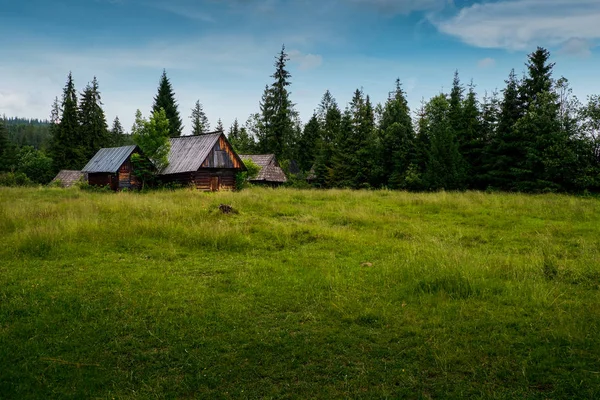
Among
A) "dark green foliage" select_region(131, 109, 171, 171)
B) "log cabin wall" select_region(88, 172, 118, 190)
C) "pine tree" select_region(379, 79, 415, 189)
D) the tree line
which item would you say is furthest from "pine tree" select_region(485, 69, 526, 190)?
"log cabin wall" select_region(88, 172, 118, 190)

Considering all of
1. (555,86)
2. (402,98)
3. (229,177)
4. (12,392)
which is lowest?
(12,392)

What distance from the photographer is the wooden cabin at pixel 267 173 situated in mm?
45844

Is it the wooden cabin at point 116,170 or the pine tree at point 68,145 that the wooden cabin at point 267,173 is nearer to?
the wooden cabin at point 116,170

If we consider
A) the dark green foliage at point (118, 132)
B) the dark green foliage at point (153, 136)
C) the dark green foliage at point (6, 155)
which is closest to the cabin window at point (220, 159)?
the dark green foliage at point (153, 136)

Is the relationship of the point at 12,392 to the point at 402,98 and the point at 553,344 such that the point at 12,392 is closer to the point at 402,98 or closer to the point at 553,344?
the point at 553,344

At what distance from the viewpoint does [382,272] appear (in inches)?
322

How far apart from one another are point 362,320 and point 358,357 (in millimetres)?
1083

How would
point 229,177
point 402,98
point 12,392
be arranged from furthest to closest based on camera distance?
point 402,98 → point 229,177 → point 12,392

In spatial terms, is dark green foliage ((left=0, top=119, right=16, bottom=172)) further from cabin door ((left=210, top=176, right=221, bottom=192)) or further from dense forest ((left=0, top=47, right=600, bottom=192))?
cabin door ((left=210, top=176, right=221, bottom=192))

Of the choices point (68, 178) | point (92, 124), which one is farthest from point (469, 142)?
point (92, 124)

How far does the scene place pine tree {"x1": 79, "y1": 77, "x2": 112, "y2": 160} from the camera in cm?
5825

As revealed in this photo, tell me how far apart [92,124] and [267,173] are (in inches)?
1278

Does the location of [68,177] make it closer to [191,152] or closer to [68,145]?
[68,145]

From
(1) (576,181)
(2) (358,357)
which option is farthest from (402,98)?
(2) (358,357)
